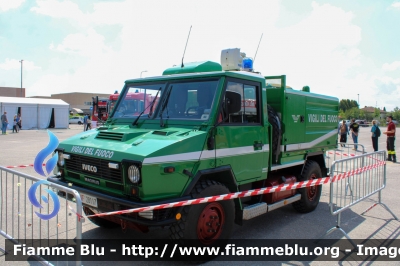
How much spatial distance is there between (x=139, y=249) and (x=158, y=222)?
1.21 meters

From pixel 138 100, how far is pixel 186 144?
1.75m

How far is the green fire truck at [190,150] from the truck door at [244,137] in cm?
1

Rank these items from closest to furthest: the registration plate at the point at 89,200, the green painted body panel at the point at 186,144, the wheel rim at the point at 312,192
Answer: the green painted body panel at the point at 186,144 → the registration plate at the point at 89,200 → the wheel rim at the point at 312,192

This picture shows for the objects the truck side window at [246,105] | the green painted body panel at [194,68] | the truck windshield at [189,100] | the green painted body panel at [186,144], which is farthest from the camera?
the green painted body panel at [194,68]

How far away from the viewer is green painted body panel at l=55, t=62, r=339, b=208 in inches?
149

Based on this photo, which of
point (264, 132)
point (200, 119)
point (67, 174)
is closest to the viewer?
point (200, 119)

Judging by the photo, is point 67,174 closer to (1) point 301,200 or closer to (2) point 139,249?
(2) point 139,249

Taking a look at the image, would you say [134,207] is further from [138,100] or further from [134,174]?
[138,100]

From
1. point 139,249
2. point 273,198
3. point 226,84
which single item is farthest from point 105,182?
point 273,198

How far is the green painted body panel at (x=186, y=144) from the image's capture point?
149 inches

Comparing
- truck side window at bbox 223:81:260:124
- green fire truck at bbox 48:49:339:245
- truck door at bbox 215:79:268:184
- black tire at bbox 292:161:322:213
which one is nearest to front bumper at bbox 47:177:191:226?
green fire truck at bbox 48:49:339:245

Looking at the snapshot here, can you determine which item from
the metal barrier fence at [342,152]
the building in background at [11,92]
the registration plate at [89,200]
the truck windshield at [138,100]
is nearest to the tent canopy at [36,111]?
the metal barrier fence at [342,152]

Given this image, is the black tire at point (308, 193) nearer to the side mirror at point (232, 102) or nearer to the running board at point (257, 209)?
the running board at point (257, 209)

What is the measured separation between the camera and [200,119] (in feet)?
14.6
